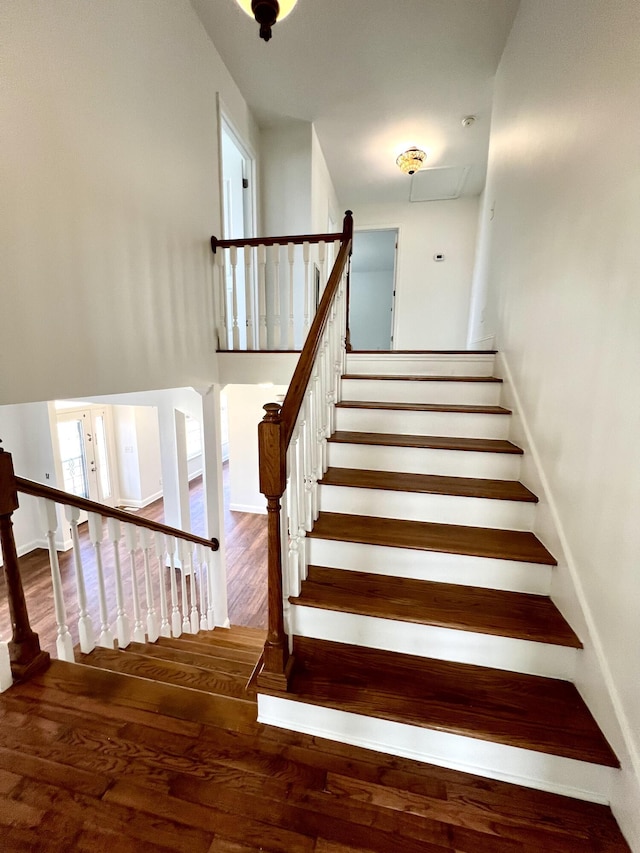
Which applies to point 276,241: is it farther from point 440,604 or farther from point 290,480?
point 440,604

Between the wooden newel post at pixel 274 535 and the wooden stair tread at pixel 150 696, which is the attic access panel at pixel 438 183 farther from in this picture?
the wooden stair tread at pixel 150 696

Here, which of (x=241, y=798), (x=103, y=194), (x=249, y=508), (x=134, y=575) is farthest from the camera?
(x=249, y=508)

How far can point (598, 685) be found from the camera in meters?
1.10

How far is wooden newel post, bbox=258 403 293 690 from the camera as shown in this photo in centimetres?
115

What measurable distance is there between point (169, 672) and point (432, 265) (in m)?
5.65

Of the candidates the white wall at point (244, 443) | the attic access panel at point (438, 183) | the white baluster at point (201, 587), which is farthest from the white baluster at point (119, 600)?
the attic access panel at point (438, 183)

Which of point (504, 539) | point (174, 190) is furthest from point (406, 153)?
point (504, 539)

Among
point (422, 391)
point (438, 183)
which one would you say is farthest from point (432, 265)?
point (422, 391)

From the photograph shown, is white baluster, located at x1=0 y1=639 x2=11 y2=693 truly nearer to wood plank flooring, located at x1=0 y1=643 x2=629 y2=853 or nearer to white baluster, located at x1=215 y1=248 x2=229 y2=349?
wood plank flooring, located at x1=0 y1=643 x2=629 y2=853

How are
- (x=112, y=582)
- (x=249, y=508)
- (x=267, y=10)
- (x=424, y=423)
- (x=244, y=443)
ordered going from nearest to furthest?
(x=267, y=10)
(x=424, y=423)
(x=112, y=582)
(x=244, y=443)
(x=249, y=508)

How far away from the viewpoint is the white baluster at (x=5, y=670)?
1.42 metres

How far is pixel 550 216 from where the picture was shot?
1706 mm

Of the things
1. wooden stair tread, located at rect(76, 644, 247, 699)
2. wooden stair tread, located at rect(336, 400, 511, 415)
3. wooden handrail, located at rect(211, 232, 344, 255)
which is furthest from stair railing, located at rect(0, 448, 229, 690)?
wooden handrail, located at rect(211, 232, 344, 255)

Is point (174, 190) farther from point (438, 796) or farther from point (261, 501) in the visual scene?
point (261, 501)
